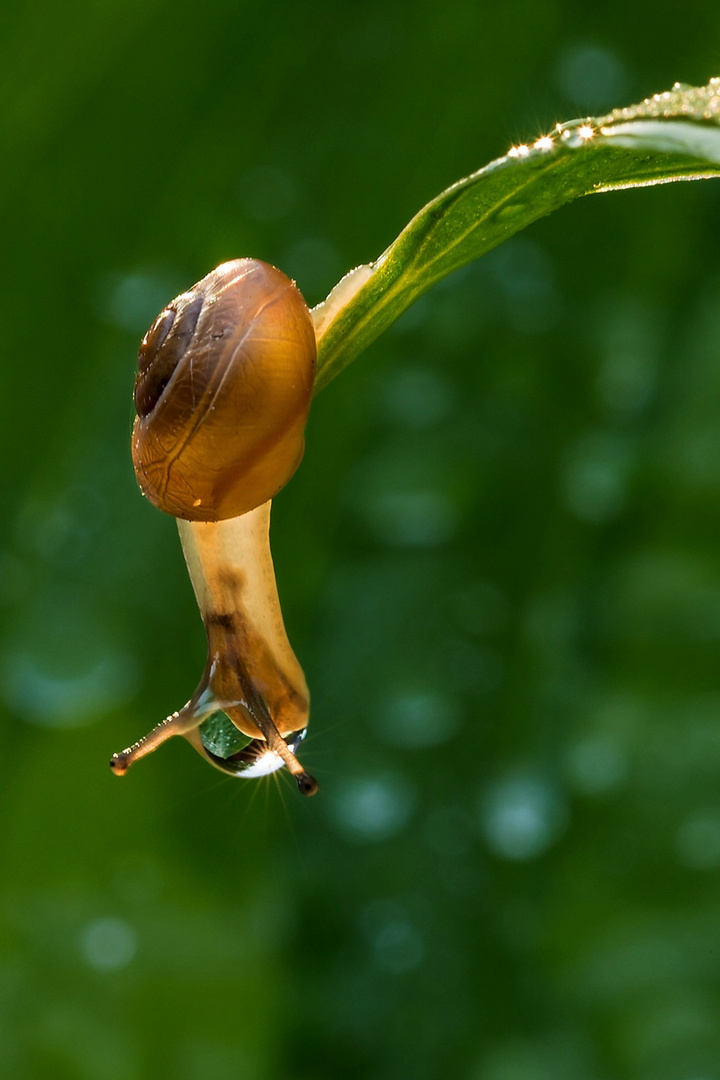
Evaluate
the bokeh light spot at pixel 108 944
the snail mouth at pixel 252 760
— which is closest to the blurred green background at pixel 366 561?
the bokeh light spot at pixel 108 944

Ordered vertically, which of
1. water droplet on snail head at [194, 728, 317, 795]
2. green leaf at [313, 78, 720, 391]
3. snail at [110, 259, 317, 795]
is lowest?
water droplet on snail head at [194, 728, 317, 795]

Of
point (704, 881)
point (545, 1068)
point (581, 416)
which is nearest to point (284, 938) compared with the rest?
point (545, 1068)

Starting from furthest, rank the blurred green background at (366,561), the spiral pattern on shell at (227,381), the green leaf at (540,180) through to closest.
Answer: the blurred green background at (366,561) → the spiral pattern on shell at (227,381) → the green leaf at (540,180)

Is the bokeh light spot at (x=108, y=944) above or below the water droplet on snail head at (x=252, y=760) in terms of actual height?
below

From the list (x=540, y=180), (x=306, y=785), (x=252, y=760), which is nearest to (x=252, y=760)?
(x=252, y=760)

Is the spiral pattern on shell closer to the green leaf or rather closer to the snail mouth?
the green leaf

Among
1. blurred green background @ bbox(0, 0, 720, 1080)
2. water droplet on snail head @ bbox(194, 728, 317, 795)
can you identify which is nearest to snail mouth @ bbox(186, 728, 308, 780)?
water droplet on snail head @ bbox(194, 728, 317, 795)

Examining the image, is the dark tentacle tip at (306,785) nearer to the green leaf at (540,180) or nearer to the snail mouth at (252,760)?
the snail mouth at (252,760)
